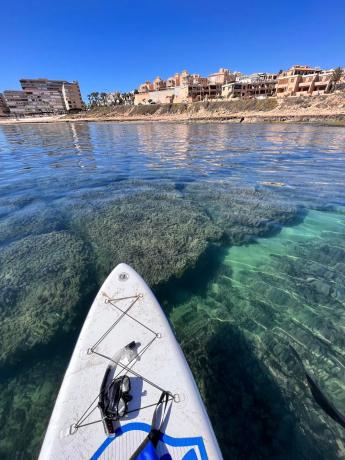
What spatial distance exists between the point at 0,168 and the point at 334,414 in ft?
69.7

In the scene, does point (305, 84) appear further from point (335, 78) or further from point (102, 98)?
point (102, 98)

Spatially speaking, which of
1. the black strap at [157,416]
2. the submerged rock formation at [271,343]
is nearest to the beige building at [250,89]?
the submerged rock formation at [271,343]

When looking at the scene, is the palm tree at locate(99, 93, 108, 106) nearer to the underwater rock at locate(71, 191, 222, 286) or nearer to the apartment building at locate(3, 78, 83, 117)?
the apartment building at locate(3, 78, 83, 117)

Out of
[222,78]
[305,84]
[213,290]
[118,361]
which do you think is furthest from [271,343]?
[222,78]

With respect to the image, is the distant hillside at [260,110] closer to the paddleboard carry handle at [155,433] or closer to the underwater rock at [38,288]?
the underwater rock at [38,288]

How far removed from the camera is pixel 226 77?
11494cm

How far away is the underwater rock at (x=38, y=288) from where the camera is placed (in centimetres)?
408

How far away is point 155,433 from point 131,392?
515mm

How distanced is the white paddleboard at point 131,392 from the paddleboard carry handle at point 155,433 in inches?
1.8

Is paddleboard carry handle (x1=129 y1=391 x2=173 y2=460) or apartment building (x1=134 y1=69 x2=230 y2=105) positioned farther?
apartment building (x1=134 y1=69 x2=230 y2=105)

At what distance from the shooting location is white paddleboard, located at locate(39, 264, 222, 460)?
228 cm

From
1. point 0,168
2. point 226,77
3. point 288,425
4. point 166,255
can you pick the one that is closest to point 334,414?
point 288,425

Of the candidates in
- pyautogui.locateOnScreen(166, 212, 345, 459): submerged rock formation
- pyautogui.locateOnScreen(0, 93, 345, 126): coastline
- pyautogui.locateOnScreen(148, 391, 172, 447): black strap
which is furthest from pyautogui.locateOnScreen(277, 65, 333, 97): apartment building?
pyautogui.locateOnScreen(148, 391, 172, 447): black strap

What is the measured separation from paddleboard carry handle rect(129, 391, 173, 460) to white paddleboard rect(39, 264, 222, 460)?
5 centimetres
